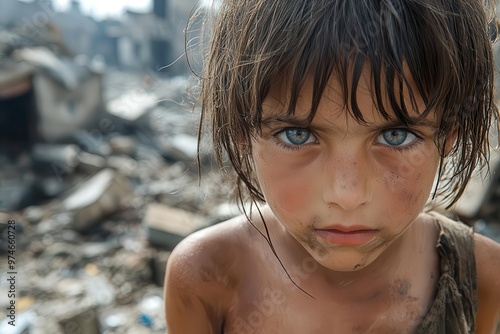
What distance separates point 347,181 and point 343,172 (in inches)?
0.7

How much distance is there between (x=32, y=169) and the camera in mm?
5184

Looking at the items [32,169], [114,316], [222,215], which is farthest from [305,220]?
[32,169]

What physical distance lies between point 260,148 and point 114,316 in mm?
2331

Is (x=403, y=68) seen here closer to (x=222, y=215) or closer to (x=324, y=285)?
(x=324, y=285)

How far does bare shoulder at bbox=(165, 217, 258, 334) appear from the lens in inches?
44.1

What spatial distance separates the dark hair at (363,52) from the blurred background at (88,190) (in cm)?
35

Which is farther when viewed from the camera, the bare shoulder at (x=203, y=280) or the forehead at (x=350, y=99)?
the bare shoulder at (x=203, y=280)

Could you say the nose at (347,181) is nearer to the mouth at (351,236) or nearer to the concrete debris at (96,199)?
the mouth at (351,236)

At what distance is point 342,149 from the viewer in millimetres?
781

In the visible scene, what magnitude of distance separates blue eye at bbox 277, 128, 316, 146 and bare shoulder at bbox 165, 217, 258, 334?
0.41 metres

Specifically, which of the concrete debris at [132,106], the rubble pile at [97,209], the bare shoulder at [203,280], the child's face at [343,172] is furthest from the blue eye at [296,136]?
the concrete debris at [132,106]

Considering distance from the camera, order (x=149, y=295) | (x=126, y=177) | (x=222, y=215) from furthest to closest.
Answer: (x=126, y=177)
(x=222, y=215)
(x=149, y=295)

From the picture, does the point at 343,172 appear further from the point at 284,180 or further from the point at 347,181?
the point at 284,180

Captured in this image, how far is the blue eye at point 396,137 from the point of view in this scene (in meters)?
0.81
